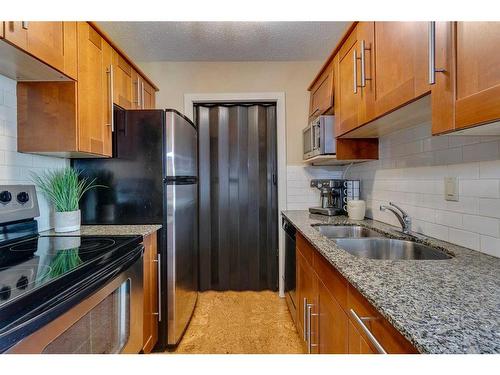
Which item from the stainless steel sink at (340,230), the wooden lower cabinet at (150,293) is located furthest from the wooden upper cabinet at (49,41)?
the stainless steel sink at (340,230)

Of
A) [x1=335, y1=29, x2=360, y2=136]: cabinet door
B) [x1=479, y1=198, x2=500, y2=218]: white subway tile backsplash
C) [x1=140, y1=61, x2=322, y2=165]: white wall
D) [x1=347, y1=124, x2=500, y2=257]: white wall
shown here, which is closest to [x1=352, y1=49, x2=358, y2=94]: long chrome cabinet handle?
[x1=335, y1=29, x2=360, y2=136]: cabinet door

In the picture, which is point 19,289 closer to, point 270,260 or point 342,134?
point 342,134

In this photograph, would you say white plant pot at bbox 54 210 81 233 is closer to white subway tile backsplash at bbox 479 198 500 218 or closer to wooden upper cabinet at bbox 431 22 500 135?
wooden upper cabinet at bbox 431 22 500 135

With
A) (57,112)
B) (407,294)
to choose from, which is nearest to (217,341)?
(407,294)

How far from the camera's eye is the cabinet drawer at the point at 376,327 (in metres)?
0.60

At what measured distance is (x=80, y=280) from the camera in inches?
36.2

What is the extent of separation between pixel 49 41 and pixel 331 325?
176 cm

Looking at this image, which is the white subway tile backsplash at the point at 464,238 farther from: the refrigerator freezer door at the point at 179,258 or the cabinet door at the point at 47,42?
the cabinet door at the point at 47,42

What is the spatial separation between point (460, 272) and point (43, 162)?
2.13m

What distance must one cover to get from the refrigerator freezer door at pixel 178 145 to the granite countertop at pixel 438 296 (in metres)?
1.17

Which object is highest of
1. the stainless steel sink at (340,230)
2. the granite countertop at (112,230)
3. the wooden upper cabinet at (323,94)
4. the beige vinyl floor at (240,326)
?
the wooden upper cabinet at (323,94)

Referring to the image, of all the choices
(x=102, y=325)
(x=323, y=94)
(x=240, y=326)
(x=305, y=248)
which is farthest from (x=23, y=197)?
(x=323, y=94)
